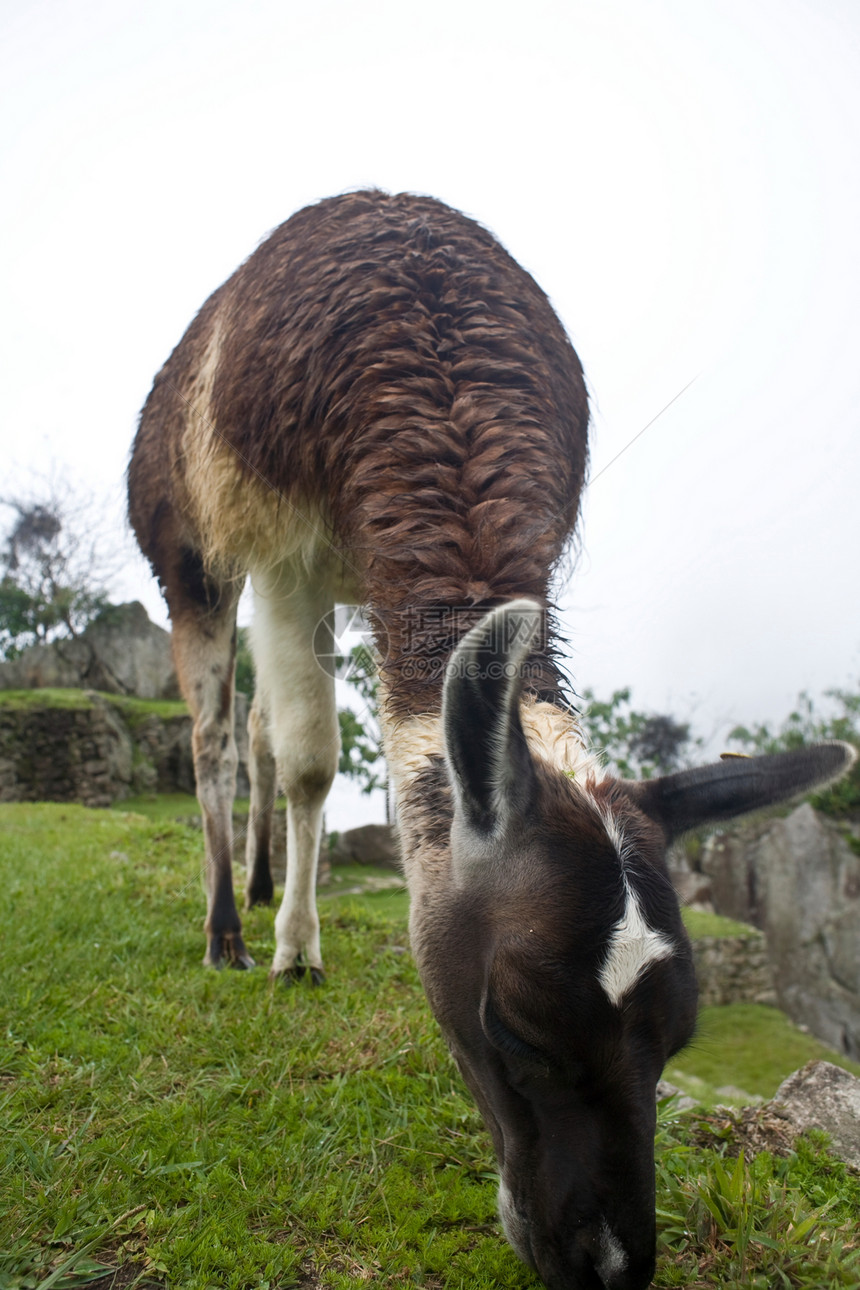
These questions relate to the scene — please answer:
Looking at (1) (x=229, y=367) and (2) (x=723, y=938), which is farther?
(2) (x=723, y=938)

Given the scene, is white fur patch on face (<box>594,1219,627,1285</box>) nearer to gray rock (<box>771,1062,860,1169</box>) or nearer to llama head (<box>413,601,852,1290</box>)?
llama head (<box>413,601,852,1290</box>)

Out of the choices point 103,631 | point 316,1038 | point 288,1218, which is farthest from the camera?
point 103,631

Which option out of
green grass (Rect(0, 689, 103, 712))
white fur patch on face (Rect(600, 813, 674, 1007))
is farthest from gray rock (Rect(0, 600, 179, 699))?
white fur patch on face (Rect(600, 813, 674, 1007))

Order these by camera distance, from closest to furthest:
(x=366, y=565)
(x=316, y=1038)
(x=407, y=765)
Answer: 1. (x=407, y=765)
2. (x=366, y=565)
3. (x=316, y=1038)

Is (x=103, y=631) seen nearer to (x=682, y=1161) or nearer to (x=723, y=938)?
(x=723, y=938)

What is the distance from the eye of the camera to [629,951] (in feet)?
5.36

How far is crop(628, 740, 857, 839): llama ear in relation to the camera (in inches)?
78.6

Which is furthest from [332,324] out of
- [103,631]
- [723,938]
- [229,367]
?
[103,631]

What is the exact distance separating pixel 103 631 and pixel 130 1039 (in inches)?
897

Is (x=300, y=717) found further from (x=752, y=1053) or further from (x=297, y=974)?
(x=752, y=1053)

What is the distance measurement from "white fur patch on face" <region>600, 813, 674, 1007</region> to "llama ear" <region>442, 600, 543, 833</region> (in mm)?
329

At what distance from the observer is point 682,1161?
7.95 ft

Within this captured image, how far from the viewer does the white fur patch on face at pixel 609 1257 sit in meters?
1.61

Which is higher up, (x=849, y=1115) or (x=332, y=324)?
(x=332, y=324)
